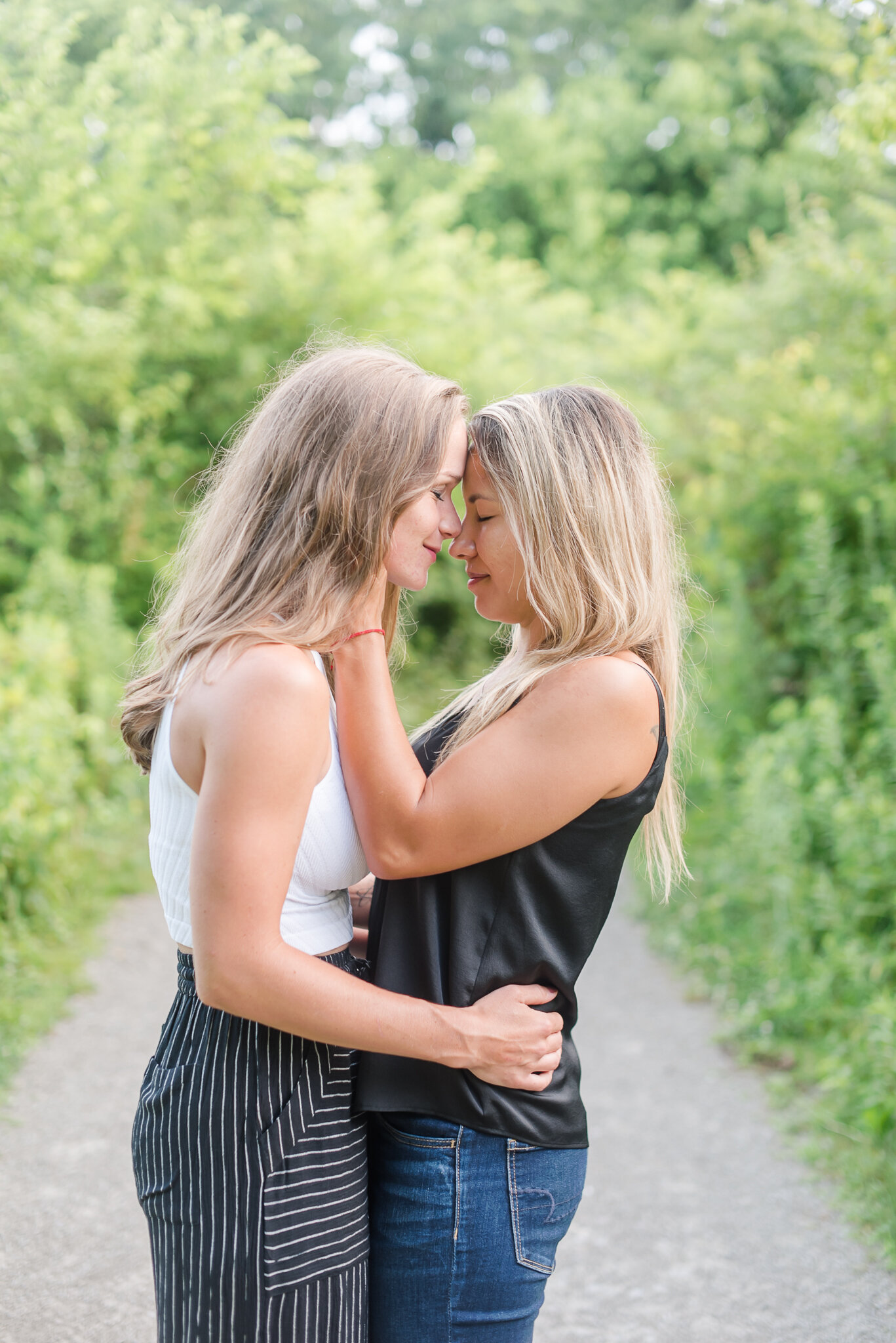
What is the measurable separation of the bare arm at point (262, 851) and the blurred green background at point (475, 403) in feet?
5.10

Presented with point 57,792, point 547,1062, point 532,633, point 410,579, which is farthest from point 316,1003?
point 57,792

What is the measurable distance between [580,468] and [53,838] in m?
4.36

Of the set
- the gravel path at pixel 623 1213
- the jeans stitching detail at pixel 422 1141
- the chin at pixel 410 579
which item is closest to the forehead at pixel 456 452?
the chin at pixel 410 579

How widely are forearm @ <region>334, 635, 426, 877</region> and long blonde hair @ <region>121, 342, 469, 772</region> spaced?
0.08 meters

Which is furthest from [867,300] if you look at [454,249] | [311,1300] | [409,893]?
[311,1300]

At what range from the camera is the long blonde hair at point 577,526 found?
1674 mm

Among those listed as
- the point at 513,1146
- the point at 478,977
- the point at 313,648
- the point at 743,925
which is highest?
the point at 313,648

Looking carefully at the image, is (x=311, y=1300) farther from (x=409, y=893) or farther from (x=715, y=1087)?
(x=715, y=1087)

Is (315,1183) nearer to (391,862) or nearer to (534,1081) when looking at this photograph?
(534,1081)

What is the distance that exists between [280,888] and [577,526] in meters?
0.70

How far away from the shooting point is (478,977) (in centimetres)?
158

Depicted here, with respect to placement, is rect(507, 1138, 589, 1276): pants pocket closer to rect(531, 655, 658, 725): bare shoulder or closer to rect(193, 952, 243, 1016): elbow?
rect(193, 952, 243, 1016): elbow

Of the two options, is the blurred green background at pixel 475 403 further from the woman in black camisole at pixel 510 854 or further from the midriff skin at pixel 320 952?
the midriff skin at pixel 320 952

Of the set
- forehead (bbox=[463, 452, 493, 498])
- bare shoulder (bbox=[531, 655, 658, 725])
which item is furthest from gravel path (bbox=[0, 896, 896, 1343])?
forehead (bbox=[463, 452, 493, 498])
